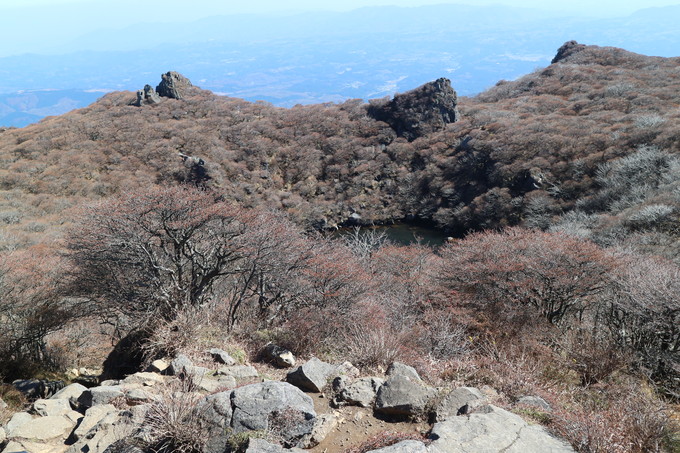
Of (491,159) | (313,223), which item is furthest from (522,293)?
(491,159)

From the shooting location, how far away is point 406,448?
4223 mm

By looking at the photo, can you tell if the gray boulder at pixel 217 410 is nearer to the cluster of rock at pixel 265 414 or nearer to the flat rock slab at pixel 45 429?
the cluster of rock at pixel 265 414

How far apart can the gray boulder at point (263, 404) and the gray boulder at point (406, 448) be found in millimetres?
1065

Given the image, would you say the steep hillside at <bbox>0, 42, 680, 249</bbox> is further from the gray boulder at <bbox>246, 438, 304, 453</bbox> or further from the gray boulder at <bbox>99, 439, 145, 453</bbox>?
the gray boulder at <bbox>246, 438, 304, 453</bbox>

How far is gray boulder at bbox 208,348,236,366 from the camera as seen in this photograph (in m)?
7.73

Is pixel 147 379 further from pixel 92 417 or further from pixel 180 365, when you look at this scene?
pixel 92 417

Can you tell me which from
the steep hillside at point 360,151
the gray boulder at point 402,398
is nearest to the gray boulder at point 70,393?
the gray boulder at point 402,398

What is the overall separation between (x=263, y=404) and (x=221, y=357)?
10.0ft

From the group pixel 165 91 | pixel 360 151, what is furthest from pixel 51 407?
pixel 165 91

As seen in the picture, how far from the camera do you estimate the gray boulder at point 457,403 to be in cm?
527

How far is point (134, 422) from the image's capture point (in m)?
5.18

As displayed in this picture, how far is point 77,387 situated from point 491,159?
44.5 metres

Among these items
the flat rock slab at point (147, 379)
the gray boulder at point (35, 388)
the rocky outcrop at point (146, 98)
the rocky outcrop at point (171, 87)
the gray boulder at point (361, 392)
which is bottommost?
the gray boulder at point (35, 388)

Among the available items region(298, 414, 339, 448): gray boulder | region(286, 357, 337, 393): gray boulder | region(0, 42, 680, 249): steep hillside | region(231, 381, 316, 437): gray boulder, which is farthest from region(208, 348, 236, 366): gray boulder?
region(0, 42, 680, 249): steep hillside
